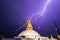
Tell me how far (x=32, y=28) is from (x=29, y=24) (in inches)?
11.4

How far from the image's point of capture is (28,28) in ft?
25.5

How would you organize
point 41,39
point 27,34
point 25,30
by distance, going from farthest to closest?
1. point 25,30
2. point 27,34
3. point 41,39

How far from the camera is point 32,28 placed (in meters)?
7.98

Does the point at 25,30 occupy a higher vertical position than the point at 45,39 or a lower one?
higher

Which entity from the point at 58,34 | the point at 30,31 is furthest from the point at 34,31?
the point at 58,34

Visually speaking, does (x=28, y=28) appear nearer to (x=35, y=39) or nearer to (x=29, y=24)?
(x=29, y=24)

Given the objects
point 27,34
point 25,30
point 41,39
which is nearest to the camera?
point 41,39

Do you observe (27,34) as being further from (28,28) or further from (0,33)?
(0,33)

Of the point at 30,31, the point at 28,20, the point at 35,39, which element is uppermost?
the point at 28,20

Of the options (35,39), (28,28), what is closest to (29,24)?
(28,28)

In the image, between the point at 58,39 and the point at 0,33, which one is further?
the point at 0,33

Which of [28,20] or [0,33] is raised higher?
[28,20]

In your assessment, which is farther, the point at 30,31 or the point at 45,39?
the point at 30,31

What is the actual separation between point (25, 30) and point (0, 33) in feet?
3.78
